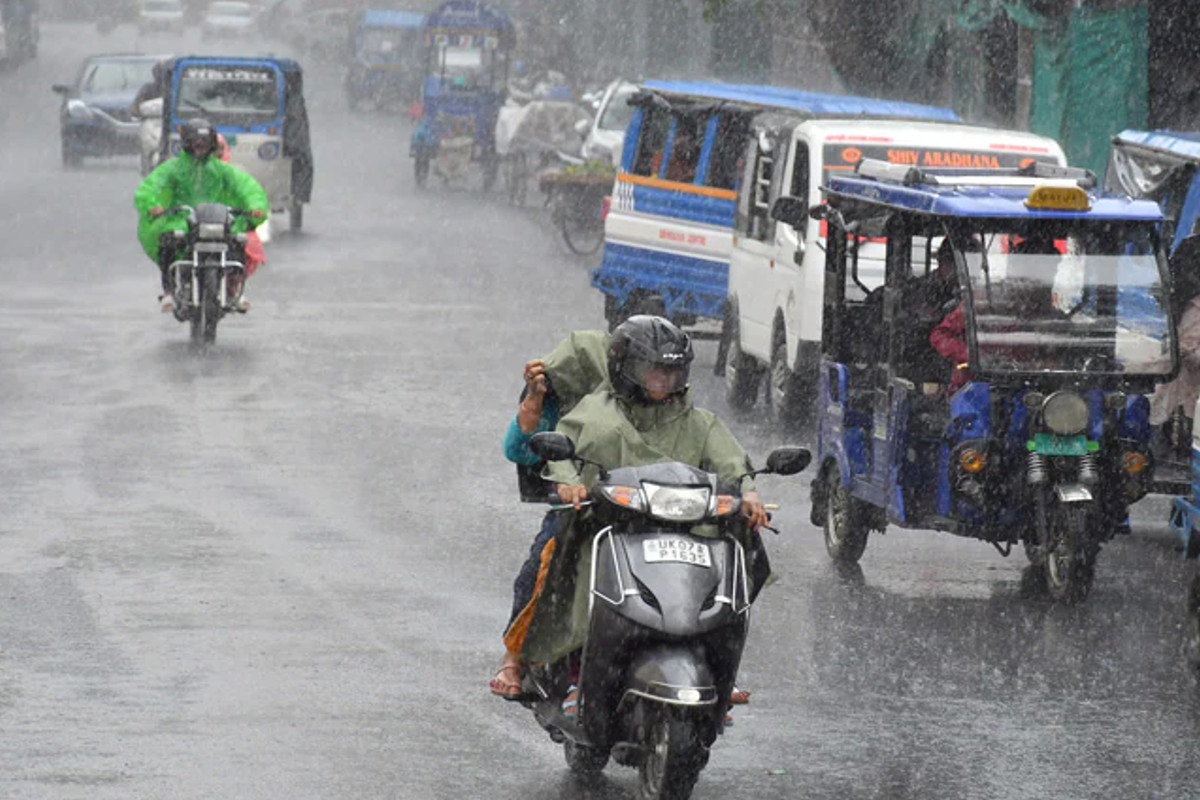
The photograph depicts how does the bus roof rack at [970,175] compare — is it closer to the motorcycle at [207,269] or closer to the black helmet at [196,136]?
the motorcycle at [207,269]

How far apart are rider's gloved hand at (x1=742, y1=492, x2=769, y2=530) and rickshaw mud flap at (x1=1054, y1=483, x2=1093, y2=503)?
342 centimetres

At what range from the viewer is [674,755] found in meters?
6.37

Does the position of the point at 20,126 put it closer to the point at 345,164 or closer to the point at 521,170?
the point at 345,164

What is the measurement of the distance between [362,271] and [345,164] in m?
16.7

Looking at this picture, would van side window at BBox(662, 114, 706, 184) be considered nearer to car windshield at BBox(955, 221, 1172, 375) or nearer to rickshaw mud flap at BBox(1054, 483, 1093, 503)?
car windshield at BBox(955, 221, 1172, 375)

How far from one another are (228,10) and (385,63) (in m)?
19.2

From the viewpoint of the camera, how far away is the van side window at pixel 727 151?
1795 centimetres

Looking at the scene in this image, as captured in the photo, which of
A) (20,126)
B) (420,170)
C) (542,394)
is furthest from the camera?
(20,126)

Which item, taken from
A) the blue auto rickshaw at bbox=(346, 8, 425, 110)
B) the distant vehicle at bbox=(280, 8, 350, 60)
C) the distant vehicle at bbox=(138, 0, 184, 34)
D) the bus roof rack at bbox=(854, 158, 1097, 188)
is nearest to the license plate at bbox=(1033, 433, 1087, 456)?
the bus roof rack at bbox=(854, 158, 1097, 188)

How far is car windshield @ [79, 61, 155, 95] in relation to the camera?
1564 inches

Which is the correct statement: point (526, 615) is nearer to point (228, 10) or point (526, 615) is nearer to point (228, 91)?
point (228, 91)

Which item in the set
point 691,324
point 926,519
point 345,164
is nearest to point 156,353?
point 691,324

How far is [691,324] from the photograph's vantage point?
18984 mm

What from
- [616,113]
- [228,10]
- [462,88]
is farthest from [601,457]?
[228,10]
